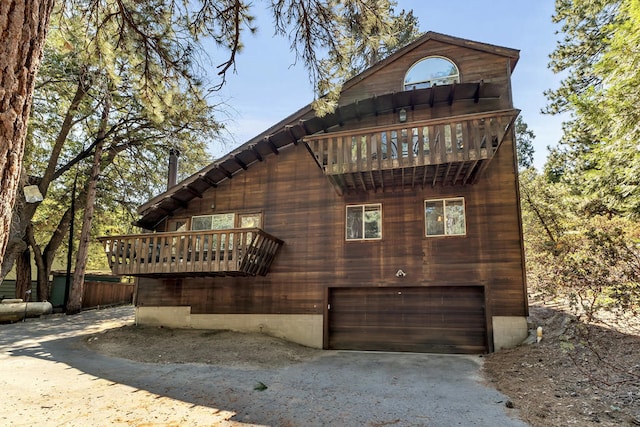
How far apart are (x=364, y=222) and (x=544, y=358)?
4.83 meters

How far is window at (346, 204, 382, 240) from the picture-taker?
382 inches

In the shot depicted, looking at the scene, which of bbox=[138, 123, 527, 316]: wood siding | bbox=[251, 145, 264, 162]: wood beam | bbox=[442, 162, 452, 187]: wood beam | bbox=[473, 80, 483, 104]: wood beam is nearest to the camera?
bbox=[442, 162, 452, 187]: wood beam

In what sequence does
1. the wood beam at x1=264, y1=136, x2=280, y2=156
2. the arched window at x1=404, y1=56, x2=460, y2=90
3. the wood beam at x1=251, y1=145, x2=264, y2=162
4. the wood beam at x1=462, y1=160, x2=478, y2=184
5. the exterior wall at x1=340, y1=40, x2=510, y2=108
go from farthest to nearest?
the wood beam at x1=251, y1=145, x2=264, y2=162, the wood beam at x1=264, y1=136, x2=280, y2=156, the arched window at x1=404, y1=56, x2=460, y2=90, the exterior wall at x1=340, y1=40, x2=510, y2=108, the wood beam at x1=462, y1=160, x2=478, y2=184

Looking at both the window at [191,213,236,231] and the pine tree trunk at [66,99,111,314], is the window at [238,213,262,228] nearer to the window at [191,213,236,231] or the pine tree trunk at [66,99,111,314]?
the window at [191,213,236,231]

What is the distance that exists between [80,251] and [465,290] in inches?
559

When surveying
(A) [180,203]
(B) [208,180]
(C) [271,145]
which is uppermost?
(C) [271,145]

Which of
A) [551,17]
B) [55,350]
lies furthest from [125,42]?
[551,17]

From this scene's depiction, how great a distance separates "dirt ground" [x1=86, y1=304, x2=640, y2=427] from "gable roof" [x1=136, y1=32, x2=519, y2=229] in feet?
12.0

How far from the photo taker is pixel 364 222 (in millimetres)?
9828

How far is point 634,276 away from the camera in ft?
18.1

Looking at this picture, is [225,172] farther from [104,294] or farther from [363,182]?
[104,294]

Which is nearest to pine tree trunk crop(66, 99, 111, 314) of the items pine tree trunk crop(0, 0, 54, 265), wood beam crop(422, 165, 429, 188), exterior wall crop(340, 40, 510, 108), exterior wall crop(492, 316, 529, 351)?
exterior wall crop(340, 40, 510, 108)

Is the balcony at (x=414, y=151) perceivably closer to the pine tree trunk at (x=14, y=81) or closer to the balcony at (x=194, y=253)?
the balcony at (x=194, y=253)

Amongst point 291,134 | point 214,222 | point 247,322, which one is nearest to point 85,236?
point 214,222
